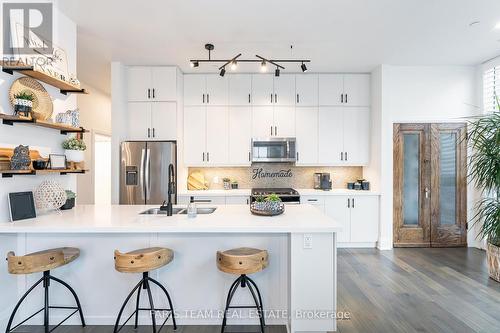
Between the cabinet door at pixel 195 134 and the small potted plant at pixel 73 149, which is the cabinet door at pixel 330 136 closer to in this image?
the cabinet door at pixel 195 134

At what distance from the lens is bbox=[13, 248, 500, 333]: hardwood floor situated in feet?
7.75

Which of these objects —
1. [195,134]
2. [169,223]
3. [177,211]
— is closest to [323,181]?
[195,134]

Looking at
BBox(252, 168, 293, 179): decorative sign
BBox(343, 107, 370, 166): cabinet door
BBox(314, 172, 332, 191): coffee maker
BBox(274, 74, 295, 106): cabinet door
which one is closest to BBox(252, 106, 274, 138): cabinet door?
BBox(274, 74, 295, 106): cabinet door

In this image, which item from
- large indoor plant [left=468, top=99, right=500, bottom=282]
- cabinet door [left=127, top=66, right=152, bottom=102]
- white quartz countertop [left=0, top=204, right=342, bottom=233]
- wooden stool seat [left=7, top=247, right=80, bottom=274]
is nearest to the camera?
wooden stool seat [left=7, top=247, right=80, bottom=274]

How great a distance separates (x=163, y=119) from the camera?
14.4 ft

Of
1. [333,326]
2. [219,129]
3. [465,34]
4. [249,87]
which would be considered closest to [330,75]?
[249,87]

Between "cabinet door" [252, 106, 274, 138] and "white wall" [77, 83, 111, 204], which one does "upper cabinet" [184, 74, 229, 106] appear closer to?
"cabinet door" [252, 106, 274, 138]

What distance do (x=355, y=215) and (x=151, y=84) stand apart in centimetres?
397

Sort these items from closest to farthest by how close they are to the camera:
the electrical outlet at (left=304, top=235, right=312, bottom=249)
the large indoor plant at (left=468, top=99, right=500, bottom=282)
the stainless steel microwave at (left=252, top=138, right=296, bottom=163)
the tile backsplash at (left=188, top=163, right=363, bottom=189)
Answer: the electrical outlet at (left=304, top=235, right=312, bottom=249) → the large indoor plant at (left=468, top=99, right=500, bottom=282) → the stainless steel microwave at (left=252, top=138, right=296, bottom=163) → the tile backsplash at (left=188, top=163, right=363, bottom=189)

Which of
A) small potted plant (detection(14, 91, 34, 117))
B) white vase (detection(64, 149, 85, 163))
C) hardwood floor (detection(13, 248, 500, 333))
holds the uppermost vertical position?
small potted plant (detection(14, 91, 34, 117))

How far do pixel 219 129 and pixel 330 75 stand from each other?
7.08ft

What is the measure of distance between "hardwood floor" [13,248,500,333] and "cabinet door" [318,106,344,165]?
1.60 m

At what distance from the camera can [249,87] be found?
4.70 m

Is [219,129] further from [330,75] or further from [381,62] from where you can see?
[381,62]
